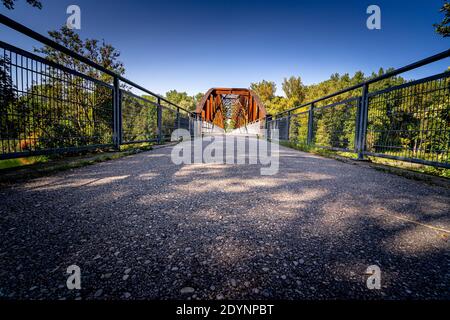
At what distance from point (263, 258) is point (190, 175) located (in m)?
1.74

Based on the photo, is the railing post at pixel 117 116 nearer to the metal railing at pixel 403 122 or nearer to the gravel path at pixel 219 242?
the gravel path at pixel 219 242

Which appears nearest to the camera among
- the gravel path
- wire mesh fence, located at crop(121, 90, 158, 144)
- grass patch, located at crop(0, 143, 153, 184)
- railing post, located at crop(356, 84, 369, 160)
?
the gravel path

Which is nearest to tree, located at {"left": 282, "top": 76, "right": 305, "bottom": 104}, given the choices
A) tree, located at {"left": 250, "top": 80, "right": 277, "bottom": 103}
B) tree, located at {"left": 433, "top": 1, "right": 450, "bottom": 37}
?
tree, located at {"left": 250, "top": 80, "right": 277, "bottom": 103}

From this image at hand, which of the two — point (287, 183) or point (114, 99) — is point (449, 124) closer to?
point (287, 183)

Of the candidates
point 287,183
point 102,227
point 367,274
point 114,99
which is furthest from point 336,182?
point 114,99

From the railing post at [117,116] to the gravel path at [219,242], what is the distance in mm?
2259

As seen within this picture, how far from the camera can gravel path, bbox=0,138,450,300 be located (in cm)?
73

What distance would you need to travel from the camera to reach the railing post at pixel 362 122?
3.64 metres

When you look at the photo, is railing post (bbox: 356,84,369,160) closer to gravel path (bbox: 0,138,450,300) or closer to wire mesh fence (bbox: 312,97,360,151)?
wire mesh fence (bbox: 312,97,360,151)

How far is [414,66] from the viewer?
2697 mm

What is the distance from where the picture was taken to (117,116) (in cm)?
409

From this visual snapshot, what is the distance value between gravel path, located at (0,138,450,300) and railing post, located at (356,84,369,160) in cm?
197

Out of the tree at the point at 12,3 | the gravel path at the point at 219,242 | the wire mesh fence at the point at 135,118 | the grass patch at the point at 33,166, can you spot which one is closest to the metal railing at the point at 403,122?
the gravel path at the point at 219,242

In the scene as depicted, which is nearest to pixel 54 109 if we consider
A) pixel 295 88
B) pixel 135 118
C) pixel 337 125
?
pixel 135 118
